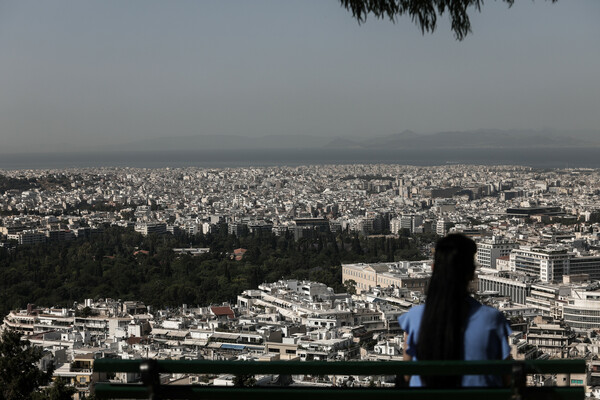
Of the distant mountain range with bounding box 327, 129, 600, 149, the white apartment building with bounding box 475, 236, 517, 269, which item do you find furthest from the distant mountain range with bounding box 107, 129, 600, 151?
the white apartment building with bounding box 475, 236, 517, 269

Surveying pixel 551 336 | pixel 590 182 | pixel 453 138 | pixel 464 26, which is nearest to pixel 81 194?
pixel 590 182

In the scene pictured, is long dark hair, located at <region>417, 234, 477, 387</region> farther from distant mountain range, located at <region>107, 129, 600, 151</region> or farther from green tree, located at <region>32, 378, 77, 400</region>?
distant mountain range, located at <region>107, 129, 600, 151</region>

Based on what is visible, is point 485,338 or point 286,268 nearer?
point 485,338

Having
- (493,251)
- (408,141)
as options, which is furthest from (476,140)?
(493,251)

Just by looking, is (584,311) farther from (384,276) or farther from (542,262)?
(384,276)

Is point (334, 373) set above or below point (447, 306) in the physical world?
below

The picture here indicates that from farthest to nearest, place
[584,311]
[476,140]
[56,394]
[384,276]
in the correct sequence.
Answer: [476,140]
[384,276]
[584,311]
[56,394]

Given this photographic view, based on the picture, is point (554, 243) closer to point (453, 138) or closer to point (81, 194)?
point (81, 194)
